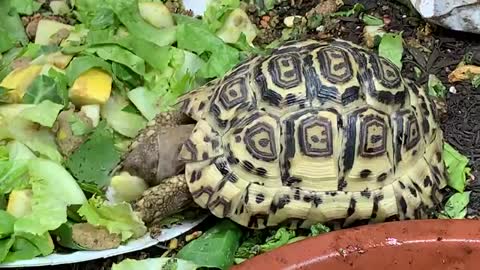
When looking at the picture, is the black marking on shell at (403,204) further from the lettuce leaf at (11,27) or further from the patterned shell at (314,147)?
the lettuce leaf at (11,27)

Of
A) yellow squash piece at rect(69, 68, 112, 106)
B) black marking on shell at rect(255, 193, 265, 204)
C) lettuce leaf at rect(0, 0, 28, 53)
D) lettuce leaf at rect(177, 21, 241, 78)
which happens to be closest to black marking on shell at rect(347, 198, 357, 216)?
black marking on shell at rect(255, 193, 265, 204)

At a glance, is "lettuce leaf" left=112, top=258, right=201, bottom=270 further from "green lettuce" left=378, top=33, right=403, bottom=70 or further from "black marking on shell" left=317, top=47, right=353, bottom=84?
"green lettuce" left=378, top=33, right=403, bottom=70

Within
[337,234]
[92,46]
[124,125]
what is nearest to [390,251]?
[337,234]

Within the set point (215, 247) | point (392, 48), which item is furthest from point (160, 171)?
point (392, 48)

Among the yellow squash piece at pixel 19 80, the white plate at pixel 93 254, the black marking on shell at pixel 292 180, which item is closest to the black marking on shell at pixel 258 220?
the black marking on shell at pixel 292 180

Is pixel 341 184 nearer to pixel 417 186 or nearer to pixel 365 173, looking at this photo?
pixel 365 173

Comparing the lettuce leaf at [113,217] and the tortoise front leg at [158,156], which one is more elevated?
the tortoise front leg at [158,156]

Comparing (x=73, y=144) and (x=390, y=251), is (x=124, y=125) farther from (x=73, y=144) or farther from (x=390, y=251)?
(x=390, y=251)
